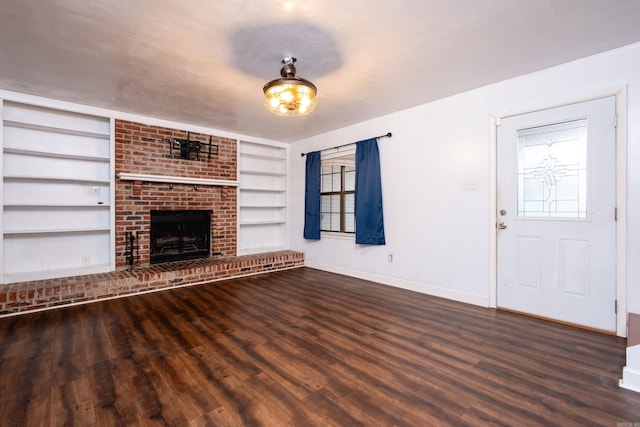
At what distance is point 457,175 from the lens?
3514 millimetres

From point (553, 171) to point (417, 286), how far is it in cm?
200

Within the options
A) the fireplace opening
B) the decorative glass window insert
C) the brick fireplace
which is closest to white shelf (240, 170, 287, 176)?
the brick fireplace

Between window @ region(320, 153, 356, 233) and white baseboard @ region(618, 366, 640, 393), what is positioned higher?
window @ region(320, 153, 356, 233)

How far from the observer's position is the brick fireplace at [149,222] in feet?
11.0

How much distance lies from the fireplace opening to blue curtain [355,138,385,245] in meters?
2.61

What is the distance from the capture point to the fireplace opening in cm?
453

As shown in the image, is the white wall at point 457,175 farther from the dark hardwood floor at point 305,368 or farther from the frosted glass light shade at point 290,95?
the frosted glass light shade at point 290,95

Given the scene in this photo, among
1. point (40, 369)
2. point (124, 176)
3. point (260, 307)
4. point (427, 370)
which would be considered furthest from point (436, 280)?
point (124, 176)

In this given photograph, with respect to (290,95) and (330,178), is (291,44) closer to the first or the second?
(290,95)

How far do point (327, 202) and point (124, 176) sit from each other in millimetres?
3188

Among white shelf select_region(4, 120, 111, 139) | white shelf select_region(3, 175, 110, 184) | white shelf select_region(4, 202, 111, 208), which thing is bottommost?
white shelf select_region(4, 202, 111, 208)

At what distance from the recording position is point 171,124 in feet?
15.0

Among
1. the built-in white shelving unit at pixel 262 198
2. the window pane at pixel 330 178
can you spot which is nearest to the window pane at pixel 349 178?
the window pane at pixel 330 178

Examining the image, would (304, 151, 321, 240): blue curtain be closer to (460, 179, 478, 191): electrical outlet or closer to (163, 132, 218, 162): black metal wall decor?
(163, 132, 218, 162): black metal wall decor
